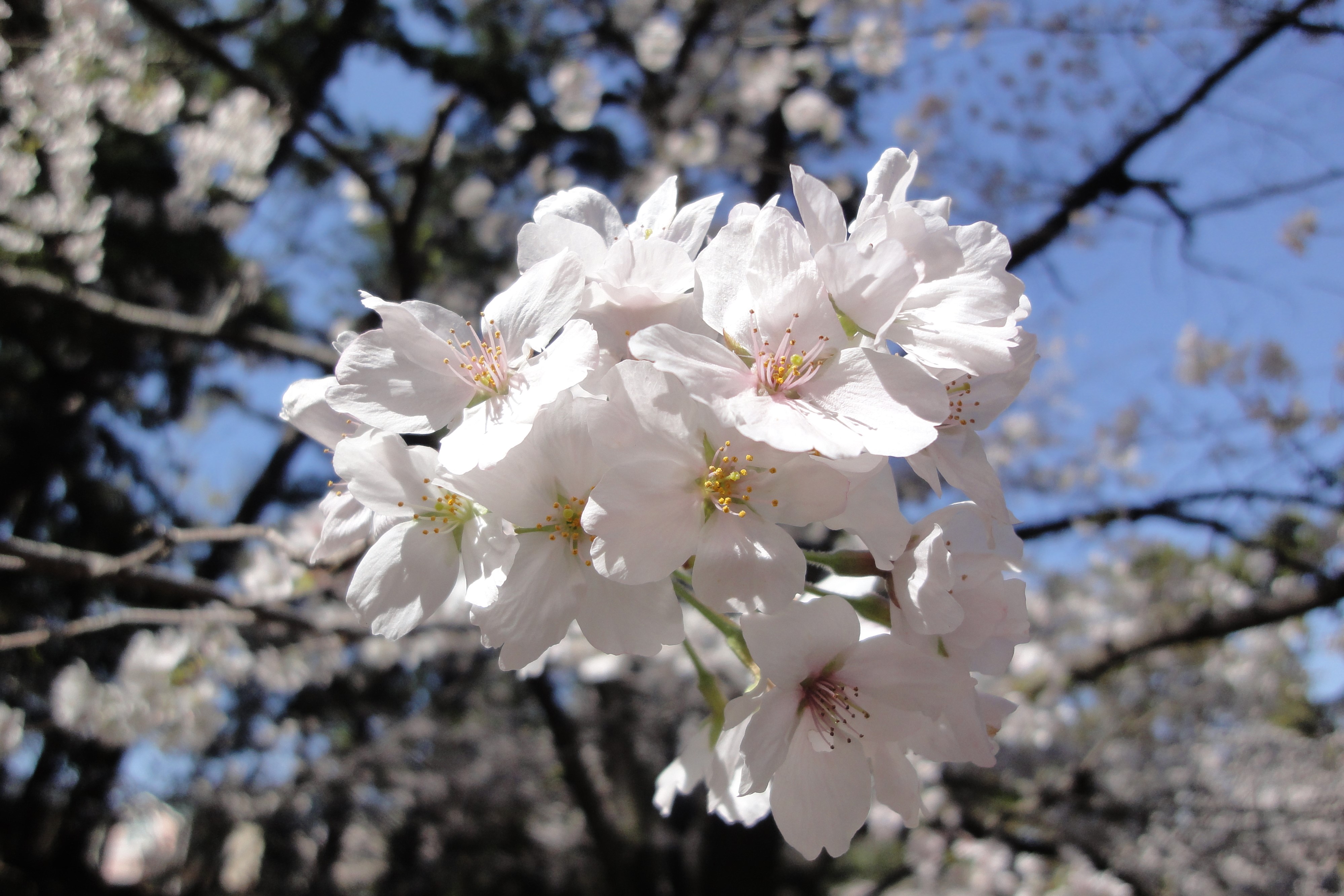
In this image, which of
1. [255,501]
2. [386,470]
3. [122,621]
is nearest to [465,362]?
[386,470]

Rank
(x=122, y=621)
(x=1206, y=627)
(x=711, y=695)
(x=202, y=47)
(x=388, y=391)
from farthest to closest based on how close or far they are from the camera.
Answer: (x=1206, y=627)
(x=202, y=47)
(x=122, y=621)
(x=711, y=695)
(x=388, y=391)

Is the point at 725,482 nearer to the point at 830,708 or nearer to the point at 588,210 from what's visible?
the point at 830,708

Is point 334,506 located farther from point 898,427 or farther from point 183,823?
point 183,823

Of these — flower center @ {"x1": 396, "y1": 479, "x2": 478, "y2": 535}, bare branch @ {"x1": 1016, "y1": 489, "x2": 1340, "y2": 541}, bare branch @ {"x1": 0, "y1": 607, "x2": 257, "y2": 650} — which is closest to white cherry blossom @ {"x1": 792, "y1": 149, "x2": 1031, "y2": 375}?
flower center @ {"x1": 396, "y1": 479, "x2": 478, "y2": 535}

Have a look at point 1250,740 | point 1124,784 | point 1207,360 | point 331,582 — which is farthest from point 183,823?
point 1207,360

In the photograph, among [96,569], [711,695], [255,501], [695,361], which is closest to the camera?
[695,361]

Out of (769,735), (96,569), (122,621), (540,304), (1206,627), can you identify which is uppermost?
(540,304)

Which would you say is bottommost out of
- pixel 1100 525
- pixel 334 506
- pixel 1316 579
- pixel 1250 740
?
pixel 1250 740
